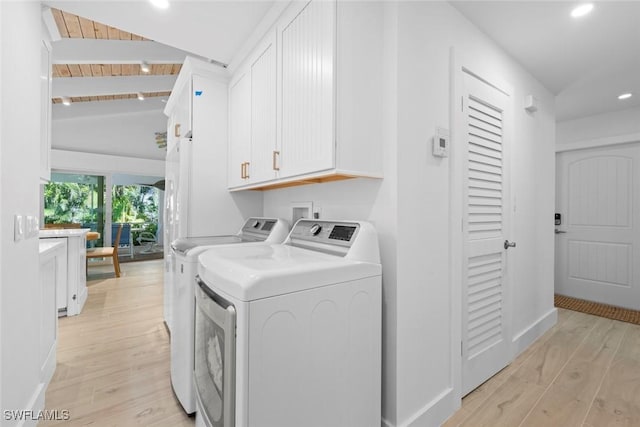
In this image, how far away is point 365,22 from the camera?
1.45 m

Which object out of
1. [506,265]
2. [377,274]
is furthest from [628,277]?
[377,274]

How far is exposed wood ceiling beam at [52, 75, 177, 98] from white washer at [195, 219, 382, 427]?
4.70 metres

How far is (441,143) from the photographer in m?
1.68

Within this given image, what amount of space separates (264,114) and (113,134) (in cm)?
644

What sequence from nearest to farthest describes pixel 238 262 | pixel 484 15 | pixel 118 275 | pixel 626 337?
pixel 238 262
pixel 484 15
pixel 626 337
pixel 118 275

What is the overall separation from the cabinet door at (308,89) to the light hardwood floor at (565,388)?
1.67 meters

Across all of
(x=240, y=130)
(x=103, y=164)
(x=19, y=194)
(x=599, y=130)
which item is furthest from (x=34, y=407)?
(x=103, y=164)

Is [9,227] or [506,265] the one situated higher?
[9,227]

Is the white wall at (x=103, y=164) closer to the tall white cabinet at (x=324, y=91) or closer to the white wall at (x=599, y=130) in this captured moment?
the tall white cabinet at (x=324, y=91)

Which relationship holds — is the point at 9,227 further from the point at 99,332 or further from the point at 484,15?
the point at 484,15

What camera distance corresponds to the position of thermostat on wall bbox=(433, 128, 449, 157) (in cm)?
165

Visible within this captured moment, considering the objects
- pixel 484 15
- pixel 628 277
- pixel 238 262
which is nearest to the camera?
pixel 238 262

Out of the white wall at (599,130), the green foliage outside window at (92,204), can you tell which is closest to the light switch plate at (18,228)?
the white wall at (599,130)

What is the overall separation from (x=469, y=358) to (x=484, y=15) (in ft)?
7.17
